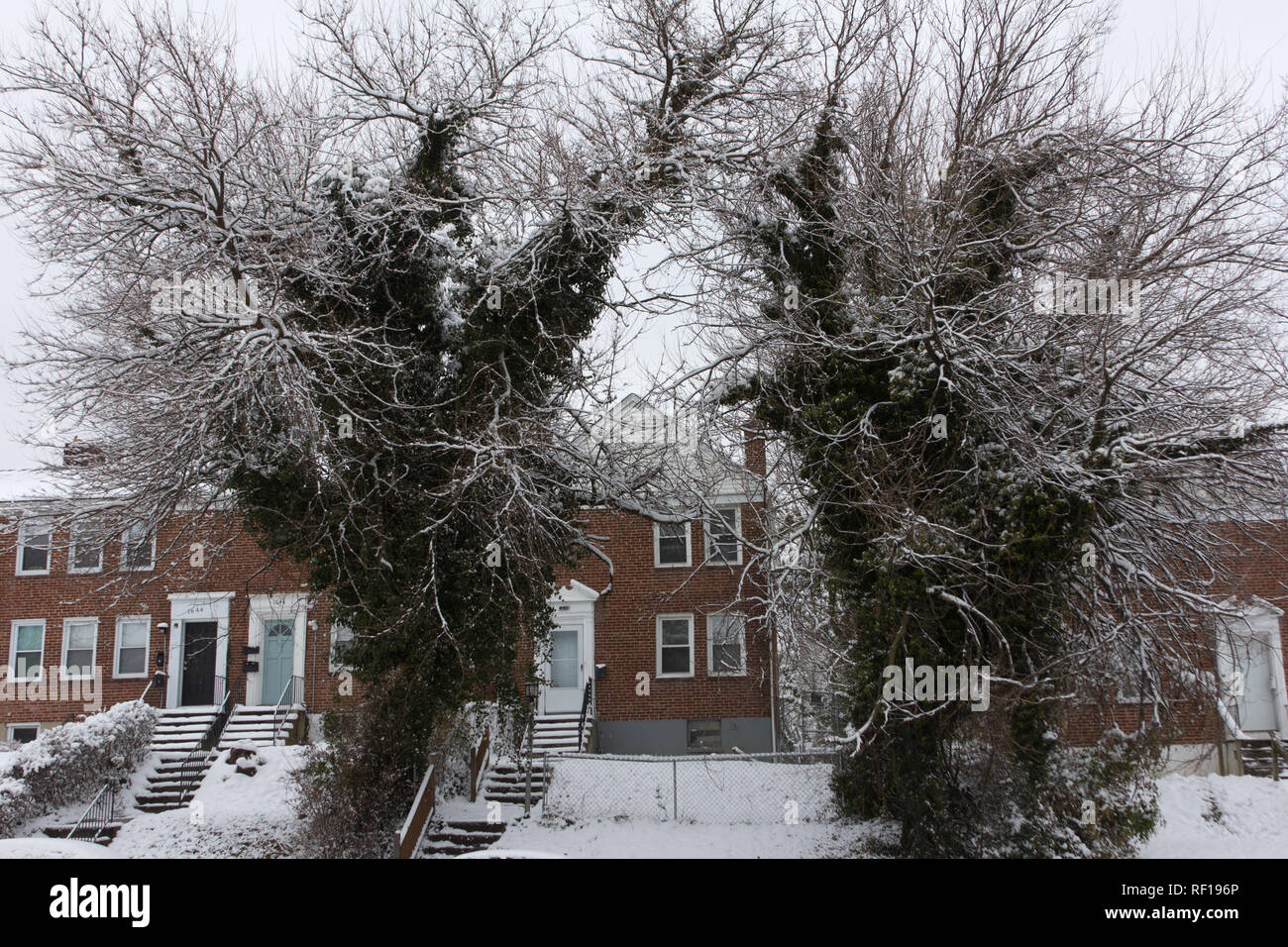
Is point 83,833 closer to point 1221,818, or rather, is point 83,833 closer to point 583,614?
point 583,614

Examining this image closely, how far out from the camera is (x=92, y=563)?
75.0ft

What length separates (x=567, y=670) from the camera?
22625mm

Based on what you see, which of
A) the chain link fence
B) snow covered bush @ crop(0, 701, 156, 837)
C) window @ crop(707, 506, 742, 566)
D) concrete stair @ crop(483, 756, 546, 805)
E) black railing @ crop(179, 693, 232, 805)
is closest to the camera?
the chain link fence

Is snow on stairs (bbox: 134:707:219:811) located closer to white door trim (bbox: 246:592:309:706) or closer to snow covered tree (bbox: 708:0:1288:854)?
white door trim (bbox: 246:592:309:706)

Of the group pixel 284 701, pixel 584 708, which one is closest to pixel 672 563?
pixel 584 708

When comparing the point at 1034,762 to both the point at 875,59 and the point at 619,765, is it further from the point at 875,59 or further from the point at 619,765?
the point at 875,59

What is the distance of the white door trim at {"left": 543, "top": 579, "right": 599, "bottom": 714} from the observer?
22.4 m

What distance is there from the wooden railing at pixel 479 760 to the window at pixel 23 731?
12458 millimetres

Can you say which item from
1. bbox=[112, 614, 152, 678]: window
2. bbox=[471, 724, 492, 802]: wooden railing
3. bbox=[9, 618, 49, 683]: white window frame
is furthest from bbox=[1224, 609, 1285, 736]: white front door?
bbox=[9, 618, 49, 683]: white window frame

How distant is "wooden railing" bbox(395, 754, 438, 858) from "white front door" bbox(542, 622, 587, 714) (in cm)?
739

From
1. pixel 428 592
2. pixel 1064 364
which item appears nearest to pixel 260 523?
pixel 428 592

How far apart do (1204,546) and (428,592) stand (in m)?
10.9

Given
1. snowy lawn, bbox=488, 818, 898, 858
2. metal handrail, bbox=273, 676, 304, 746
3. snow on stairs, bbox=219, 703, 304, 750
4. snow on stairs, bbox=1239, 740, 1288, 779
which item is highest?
metal handrail, bbox=273, 676, 304, 746

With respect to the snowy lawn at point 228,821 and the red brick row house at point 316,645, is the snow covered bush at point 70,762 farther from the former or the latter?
the red brick row house at point 316,645
